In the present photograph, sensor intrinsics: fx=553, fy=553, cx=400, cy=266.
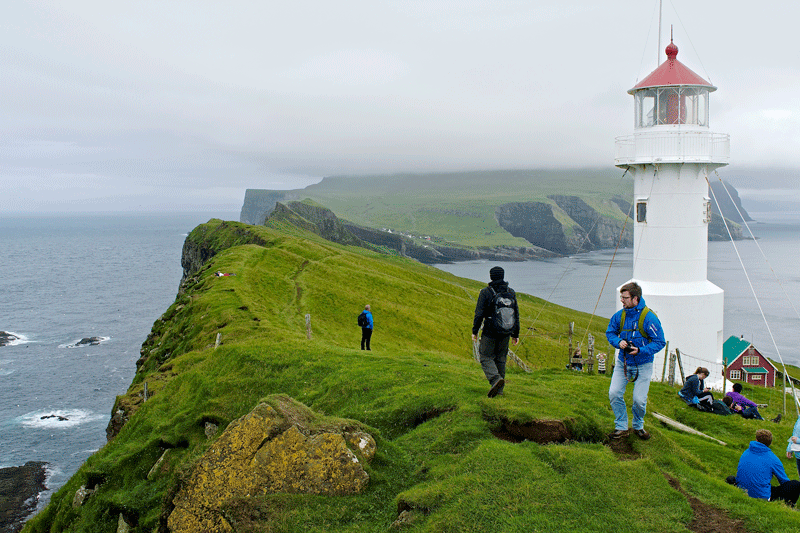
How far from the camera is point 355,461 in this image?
9672mm

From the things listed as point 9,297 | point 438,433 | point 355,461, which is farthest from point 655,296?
point 9,297

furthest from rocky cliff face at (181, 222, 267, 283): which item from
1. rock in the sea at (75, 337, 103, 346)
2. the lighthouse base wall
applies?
the lighthouse base wall

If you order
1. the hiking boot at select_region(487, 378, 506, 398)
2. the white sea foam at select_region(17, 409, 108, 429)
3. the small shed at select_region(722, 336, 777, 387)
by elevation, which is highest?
the hiking boot at select_region(487, 378, 506, 398)

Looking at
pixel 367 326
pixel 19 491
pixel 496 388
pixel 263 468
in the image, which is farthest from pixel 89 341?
pixel 263 468

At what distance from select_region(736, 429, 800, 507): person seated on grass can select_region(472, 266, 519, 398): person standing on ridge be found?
15.7 ft

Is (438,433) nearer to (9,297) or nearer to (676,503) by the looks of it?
(676,503)

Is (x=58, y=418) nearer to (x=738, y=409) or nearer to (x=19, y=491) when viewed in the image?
(x=19, y=491)

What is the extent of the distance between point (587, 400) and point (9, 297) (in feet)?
557

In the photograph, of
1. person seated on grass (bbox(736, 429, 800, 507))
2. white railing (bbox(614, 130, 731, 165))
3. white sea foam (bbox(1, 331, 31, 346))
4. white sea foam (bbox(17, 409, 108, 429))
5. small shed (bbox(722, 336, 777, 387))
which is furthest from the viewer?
white sea foam (bbox(1, 331, 31, 346))

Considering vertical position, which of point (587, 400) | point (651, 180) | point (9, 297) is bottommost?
point (9, 297)

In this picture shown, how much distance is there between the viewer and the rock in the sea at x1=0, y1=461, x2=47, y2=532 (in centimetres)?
3859

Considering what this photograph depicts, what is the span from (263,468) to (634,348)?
7161 mm

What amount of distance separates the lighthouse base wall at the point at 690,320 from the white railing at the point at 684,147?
557 cm

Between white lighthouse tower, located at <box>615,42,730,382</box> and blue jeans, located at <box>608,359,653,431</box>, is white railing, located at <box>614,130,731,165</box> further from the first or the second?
blue jeans, located at <box>608,359,653,431</box>
